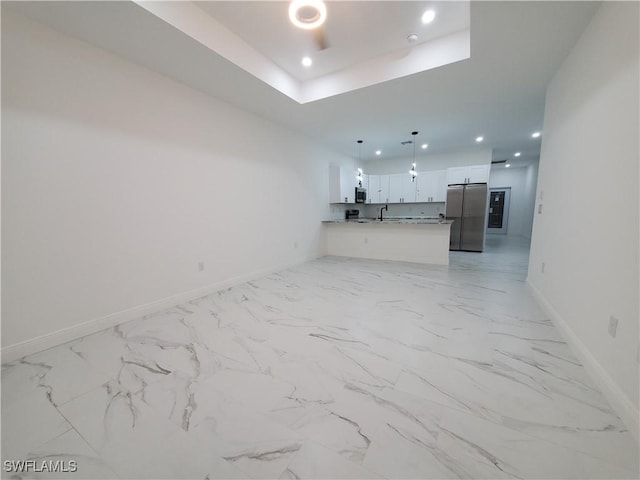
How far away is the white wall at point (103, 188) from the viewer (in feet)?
6.49

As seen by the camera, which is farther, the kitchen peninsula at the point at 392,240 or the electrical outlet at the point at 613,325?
the kitchen peninsula at the point at 392,240

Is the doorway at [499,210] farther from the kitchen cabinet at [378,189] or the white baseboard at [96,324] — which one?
A: the white baseboard at [96,324]

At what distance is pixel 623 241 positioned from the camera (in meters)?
1.48

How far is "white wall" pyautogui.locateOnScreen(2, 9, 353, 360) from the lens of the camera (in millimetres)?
1979

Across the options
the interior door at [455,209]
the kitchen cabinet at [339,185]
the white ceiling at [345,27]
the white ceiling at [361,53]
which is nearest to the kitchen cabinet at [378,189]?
the kitchen cabinet at [339,185]

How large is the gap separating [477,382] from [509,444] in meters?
0.45

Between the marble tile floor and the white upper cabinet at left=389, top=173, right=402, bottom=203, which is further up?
the white upper cabinet at left=389, top=173, right=402, bottom=203

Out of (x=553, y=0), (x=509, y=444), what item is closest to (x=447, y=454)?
(x=509, y=444)

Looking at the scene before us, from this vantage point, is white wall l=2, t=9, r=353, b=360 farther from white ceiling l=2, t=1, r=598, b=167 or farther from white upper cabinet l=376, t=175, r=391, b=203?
white upper cabinet l=376, t=175, r=391, b=203

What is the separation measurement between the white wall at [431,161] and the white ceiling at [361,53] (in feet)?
6.32

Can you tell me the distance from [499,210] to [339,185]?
823 centimetres

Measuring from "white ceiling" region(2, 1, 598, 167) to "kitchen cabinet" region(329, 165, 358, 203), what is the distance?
181cm
